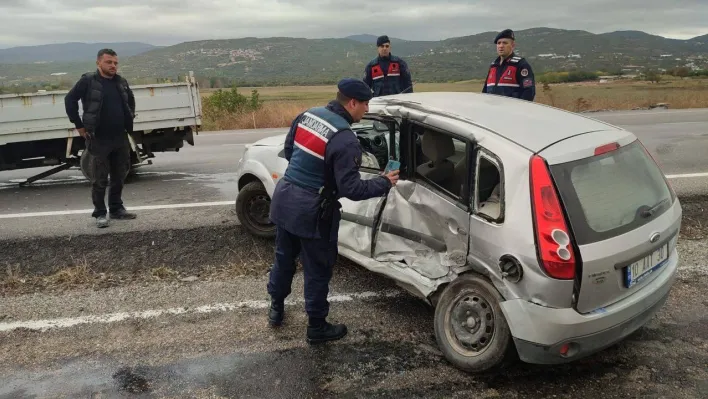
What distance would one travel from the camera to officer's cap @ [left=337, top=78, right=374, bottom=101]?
10.4 feet

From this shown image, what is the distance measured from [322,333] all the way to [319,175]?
103cm

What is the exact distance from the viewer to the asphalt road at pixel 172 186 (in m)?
5.83

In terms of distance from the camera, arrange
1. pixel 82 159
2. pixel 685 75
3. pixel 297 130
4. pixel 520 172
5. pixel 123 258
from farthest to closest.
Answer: pixel 685 75 → pixel 82 159 → pixel 123 258 → pixel 297 130 → pixel 520 172

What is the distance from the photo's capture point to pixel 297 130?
327 cm

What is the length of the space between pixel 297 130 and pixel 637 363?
2.42m

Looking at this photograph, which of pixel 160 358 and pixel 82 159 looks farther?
pixel 82 159

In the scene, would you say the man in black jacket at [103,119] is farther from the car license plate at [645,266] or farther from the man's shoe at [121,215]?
the car license plate at [645,266]

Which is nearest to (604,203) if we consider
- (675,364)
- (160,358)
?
(675,364)

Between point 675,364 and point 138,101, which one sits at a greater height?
point 138,101

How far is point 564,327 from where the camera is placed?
264 centimetres

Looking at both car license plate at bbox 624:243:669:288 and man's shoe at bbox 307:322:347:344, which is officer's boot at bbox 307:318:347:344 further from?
car license plate at bbox 624:243:669:288

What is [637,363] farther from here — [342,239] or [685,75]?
[685,75]

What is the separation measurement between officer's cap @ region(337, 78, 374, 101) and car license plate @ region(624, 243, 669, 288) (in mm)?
1721

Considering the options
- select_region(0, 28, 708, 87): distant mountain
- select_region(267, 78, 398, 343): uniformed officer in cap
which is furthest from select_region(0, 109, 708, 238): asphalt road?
select_region(0, 28, 708, 87): distant mountain
